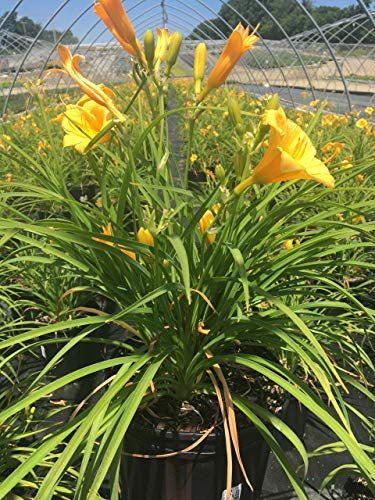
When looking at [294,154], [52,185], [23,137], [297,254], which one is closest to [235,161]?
[294,154]

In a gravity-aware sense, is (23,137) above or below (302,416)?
above

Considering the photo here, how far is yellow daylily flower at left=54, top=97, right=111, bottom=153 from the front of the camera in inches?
33.4

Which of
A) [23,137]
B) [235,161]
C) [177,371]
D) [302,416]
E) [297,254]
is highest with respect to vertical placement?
[23,137]

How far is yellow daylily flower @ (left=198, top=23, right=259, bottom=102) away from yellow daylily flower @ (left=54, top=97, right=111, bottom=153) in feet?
0.72

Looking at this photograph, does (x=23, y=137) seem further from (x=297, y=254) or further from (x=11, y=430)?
(x=297, y=254)

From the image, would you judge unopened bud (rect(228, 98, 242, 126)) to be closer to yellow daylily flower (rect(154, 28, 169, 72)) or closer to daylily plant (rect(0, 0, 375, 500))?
daylily plant (rect(0, 0, 375, 500))

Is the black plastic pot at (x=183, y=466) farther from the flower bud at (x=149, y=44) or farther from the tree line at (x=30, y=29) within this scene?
the tree line at (x=30, y=29)

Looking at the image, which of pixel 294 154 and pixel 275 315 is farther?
pixel 275 315

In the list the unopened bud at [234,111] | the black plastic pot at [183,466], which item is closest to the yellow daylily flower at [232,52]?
the unopened bud at [234,111]

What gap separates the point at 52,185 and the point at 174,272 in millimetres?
371

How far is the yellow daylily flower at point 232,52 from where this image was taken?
2.43 feet

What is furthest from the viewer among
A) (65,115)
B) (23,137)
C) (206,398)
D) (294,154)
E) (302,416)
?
(23,137)

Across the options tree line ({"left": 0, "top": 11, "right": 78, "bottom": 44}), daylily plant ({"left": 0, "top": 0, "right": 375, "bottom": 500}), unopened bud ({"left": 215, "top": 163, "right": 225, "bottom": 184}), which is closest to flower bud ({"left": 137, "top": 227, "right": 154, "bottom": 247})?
daylily plant ({"left": 0, "top": 0, "right": 375, "bottom": 500})

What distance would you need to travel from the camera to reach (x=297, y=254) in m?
0.86
